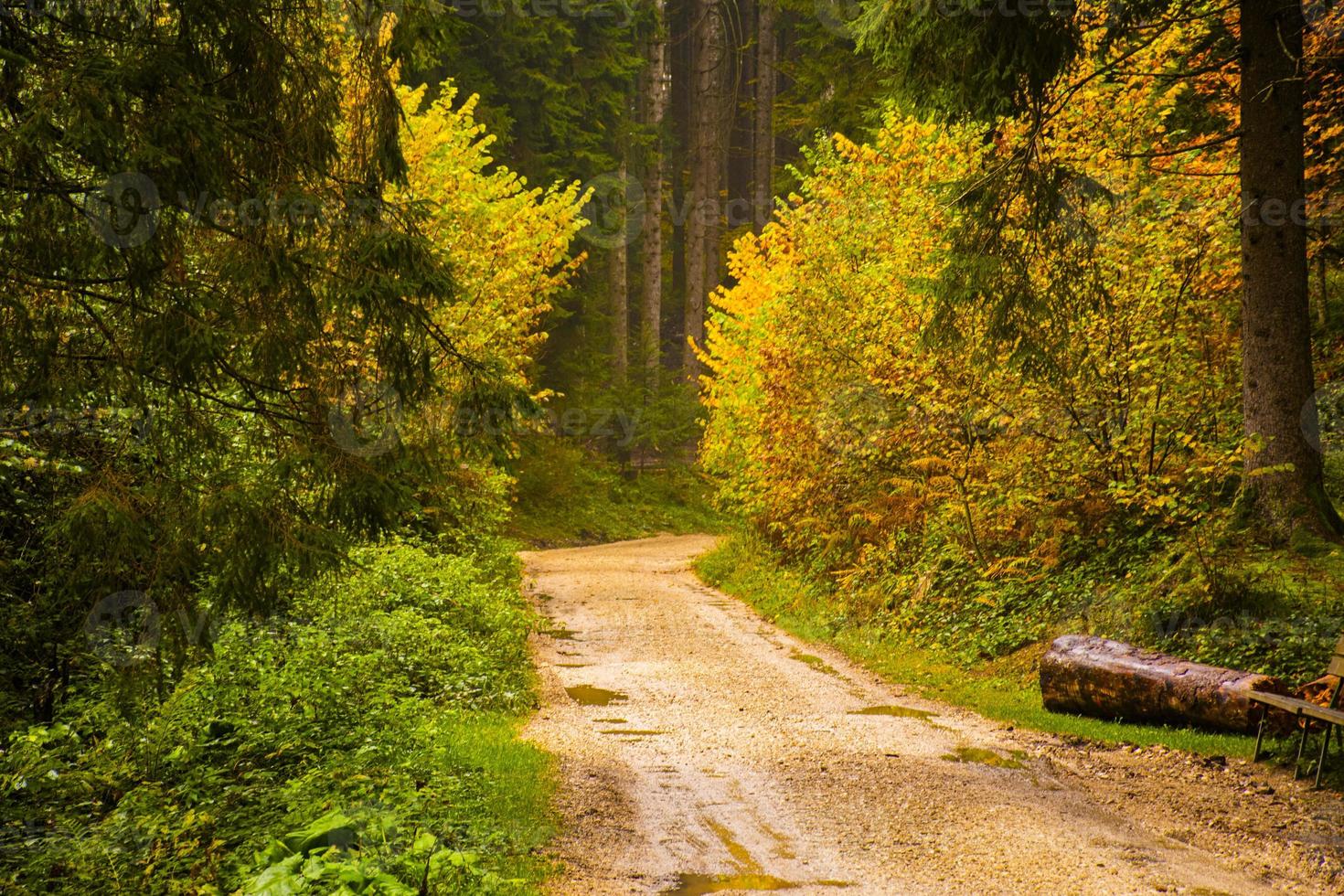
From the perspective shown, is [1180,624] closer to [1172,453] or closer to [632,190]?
[1172,453]

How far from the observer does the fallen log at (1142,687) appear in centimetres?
778

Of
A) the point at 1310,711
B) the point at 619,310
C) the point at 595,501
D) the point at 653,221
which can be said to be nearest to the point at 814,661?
the point at 1310,711

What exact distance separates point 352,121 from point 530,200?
13.7 meters

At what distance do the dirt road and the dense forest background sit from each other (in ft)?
1.96

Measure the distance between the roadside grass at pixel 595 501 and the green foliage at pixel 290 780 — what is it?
57.4 ft

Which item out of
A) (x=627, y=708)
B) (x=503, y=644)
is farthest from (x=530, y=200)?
(x=627, y=708)

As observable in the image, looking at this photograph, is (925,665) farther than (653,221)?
No

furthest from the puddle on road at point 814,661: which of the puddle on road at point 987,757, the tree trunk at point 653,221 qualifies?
the tree trunk at point 653,221

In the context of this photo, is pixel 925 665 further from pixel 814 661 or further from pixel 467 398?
pixel 467 398

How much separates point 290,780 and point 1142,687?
666 cm

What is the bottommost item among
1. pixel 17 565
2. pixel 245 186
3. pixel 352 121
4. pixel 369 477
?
pixel 17 565

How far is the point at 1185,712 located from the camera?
8141 mm

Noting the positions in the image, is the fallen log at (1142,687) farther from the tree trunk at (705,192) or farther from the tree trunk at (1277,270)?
the tree trunk at (705,192)

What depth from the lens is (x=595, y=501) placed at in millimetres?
31875
